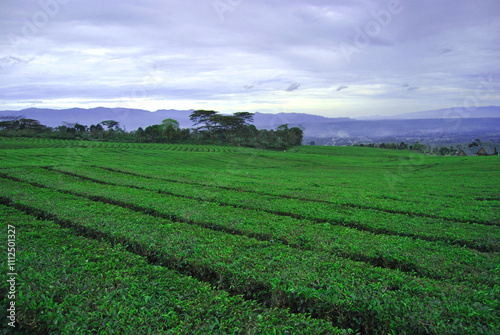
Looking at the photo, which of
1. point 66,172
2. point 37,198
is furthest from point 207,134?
point 37,198

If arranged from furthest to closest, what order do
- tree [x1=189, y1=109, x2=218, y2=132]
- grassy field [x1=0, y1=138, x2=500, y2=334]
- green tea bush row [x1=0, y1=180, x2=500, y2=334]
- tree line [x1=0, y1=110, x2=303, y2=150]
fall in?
tree [x1=189, y1=109, x2=218, y2=132], tree line [x1=0, y1=110, x2=303, y2=150], green tea bush row [x1=0, y1=180, x2=500, y2=334], grassy field [x1=0, y1=138, x2=500, y2=334]

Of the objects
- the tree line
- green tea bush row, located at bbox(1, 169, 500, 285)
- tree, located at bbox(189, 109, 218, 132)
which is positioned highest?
tree, located at bbox(189, 109, 218, 132)

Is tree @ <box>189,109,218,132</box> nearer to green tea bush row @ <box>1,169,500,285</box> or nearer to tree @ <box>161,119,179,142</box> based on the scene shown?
tree @ <box>161,119,179,142</box>

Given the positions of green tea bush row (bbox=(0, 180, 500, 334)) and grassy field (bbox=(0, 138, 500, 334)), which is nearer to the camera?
grassy field (bbox=(0, 138, 500, 334))

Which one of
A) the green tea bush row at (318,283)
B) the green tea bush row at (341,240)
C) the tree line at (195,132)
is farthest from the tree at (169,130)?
the green tea bush row at (318,283)

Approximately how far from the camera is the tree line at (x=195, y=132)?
93.7 meters

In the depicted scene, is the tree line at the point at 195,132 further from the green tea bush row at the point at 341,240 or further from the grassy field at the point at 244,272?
the grassy field at the point at 244,272

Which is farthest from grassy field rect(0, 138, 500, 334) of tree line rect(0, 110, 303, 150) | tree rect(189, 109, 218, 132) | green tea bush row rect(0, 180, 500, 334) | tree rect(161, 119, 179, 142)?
tree rect(189, 109, 218, 132)

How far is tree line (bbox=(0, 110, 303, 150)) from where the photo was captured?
3689 inches

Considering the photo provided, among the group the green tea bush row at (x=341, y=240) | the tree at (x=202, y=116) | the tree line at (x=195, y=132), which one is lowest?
the green tea bush row at (x=341, y=240)

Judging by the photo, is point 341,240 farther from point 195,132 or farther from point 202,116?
point 195,132

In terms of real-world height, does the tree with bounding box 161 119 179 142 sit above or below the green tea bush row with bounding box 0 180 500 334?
above

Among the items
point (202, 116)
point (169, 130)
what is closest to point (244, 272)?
point (169, 130)

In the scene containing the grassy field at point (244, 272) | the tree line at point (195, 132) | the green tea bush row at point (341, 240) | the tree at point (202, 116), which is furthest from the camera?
the tree at point (202, 116)
